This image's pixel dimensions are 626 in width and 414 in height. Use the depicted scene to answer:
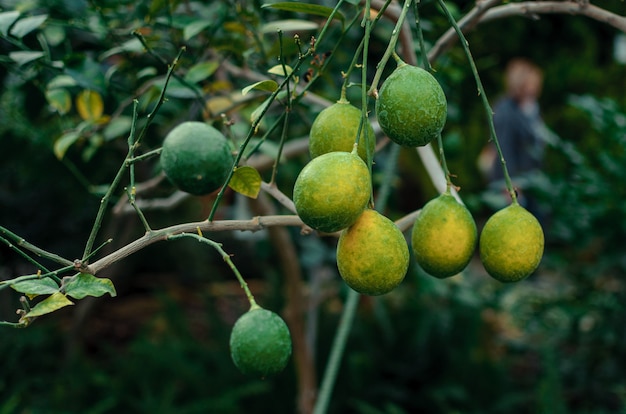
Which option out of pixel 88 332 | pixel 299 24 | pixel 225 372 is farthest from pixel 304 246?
pixel 88 332

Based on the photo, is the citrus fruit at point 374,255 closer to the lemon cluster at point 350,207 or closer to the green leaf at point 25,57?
the lemon cluster at point 350,207

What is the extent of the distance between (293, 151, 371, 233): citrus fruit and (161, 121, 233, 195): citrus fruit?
12 cm

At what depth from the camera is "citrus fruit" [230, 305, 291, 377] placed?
63 cm

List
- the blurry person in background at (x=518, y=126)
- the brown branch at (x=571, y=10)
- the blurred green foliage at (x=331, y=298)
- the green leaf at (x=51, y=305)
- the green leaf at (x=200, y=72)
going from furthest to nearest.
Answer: the blurry person in background at (x=518, y=126) < the blurred green foliage at (x=331, y=298) < the green leaf at (x=200, y=72) < the brown branch at (x=571, y=10) < the green leaf at (x=51, y=305)

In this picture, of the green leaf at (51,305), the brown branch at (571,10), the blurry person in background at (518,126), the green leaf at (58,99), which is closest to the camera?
the green leaf at (51,305)

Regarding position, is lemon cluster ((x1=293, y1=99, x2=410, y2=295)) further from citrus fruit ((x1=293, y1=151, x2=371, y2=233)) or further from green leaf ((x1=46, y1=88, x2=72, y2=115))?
green leaf ((x1=46, y1=88, x2=72, y2=115))

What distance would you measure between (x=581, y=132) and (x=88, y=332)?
372 centimetres

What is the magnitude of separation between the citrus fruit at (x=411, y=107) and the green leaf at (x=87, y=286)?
29 cm

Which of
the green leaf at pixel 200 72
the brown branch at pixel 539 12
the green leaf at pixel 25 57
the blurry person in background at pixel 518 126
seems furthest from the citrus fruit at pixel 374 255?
the blurry person in background at pixel 518 126

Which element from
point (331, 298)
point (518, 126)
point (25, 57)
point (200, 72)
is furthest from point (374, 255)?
point (518, 126)

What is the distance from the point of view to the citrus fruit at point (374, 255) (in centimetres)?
58

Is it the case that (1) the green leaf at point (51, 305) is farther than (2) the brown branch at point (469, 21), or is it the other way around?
(2) the brown branch at point (469, 21)

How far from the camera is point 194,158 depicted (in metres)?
0.63

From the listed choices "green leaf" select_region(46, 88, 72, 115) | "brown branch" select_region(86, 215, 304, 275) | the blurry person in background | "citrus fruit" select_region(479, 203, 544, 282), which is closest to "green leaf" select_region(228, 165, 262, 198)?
"brown branch" select_region(86, 215, 304, 275)
